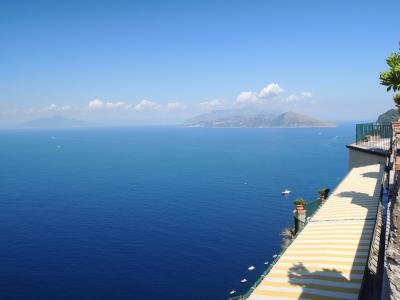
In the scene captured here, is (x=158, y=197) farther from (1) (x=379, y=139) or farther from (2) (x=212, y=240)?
(1) (x=379, y=139)

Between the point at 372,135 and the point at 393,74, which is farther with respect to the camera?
the point at 372,135

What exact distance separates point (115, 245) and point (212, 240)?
1388cm

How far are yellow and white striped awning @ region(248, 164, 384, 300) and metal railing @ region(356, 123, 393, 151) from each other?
11.4 meters

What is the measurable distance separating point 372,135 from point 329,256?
2026cm

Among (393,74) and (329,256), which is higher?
(393,74)

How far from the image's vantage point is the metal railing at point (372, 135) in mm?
29125

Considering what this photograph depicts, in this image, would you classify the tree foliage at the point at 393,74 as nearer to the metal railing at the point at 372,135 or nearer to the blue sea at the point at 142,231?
the metal railing at the point at 372,135

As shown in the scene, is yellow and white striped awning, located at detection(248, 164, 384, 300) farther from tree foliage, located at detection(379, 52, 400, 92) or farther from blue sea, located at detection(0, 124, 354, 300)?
blue sea, located at detection(0, 124, 354, 300)

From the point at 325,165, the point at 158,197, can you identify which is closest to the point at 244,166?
the point at 325,165

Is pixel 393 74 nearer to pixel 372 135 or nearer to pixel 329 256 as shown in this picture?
pixel 329 256

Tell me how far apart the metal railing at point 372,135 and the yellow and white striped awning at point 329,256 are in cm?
1139

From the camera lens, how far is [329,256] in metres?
12.7

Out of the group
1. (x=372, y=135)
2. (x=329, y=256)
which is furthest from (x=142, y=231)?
(x=329, y=256)

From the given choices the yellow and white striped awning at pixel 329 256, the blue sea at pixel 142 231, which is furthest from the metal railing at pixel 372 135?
the blue sea at pixel 142 231
